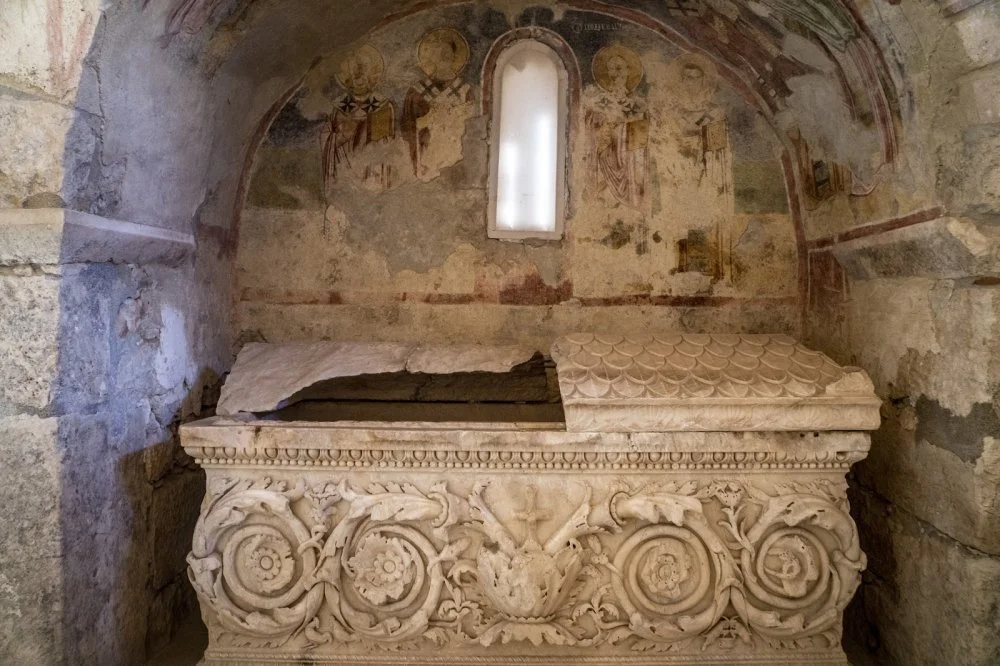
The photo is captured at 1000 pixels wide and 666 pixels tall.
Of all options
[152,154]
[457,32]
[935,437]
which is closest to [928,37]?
[935,437]

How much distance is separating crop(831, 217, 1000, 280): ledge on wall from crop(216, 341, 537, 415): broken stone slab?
1.67m

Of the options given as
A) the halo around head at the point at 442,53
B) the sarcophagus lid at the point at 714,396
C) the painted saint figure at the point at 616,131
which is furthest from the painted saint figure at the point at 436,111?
the sarcophagus lid at the point at 714,396

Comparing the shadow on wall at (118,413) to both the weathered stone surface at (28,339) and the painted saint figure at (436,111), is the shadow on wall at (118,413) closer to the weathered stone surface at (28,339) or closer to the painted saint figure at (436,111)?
the weathered stone surface at (28,339)

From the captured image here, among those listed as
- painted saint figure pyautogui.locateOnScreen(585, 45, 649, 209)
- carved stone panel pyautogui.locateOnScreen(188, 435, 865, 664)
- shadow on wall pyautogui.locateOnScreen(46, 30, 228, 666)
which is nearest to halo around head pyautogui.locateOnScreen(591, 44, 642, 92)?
painted saint figure pyautogui.locateOnScreen(585, 45, 649, 209)

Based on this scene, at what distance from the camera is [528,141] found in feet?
11.8

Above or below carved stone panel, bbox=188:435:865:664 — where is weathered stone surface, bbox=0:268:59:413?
above

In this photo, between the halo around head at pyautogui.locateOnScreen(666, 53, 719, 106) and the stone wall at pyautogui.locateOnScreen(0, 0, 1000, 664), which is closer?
the stone wall at pyautogui.locateOnScreen(0, 0, 1000, 664)

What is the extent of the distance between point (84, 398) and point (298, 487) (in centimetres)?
87

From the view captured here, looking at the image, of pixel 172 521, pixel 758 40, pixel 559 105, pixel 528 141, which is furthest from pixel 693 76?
pixel 172 521

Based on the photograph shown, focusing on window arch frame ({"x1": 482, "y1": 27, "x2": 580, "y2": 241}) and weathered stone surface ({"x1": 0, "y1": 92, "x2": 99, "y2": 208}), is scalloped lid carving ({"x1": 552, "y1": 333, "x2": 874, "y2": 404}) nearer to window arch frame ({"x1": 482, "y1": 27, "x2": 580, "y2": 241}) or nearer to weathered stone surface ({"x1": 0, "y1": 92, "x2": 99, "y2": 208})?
window arch frame ({"x1": 482, "y1": 27, "x2": 580, "y2": 241})

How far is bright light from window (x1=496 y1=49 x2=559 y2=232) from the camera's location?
11.7ft

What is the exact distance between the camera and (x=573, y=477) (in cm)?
255

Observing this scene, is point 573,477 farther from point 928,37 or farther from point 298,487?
point 928,37

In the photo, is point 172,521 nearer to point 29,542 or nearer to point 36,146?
point 29,542
